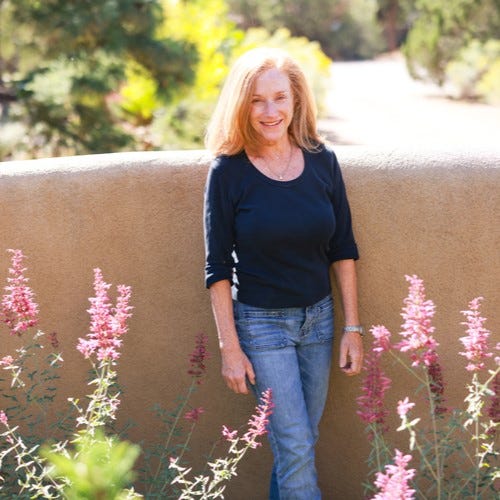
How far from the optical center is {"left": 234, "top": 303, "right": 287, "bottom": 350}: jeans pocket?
286 centimetres

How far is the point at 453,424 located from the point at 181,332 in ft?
4.10

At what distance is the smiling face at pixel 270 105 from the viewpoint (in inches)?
114

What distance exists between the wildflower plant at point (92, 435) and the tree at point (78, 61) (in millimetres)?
5376

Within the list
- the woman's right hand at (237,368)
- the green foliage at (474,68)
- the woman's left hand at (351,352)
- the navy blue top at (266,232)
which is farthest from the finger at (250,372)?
the green foliage at (474,68)

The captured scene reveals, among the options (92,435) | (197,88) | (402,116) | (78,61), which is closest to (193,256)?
(92,435)

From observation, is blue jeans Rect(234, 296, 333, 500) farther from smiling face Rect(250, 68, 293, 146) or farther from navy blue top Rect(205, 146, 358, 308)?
smiling face Rect(250, 68, 293, 146)

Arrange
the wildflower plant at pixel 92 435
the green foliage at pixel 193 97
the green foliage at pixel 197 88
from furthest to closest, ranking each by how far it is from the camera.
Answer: the green foliage at pixel 193 97 < the green foliage at pixel 197 88 < the wildflower plant at pixel 92 435

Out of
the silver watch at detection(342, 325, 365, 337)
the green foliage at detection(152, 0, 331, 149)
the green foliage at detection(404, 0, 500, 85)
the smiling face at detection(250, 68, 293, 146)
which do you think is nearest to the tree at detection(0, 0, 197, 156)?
the green foliage at detection(152, 0, 331, 149)

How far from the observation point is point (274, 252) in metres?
2.85

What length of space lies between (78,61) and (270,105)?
6014mm

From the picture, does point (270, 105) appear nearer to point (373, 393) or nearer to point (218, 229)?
point (218, 229)

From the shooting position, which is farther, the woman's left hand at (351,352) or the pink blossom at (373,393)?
the woman's left hand at (351,352)

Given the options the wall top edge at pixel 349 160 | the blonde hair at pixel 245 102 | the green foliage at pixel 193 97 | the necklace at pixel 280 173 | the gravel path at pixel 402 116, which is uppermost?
the blonde hair at pixel 245 102

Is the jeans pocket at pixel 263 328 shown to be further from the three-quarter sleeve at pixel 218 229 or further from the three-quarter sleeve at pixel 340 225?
the three-quarter sleeve at pixel 340 225
